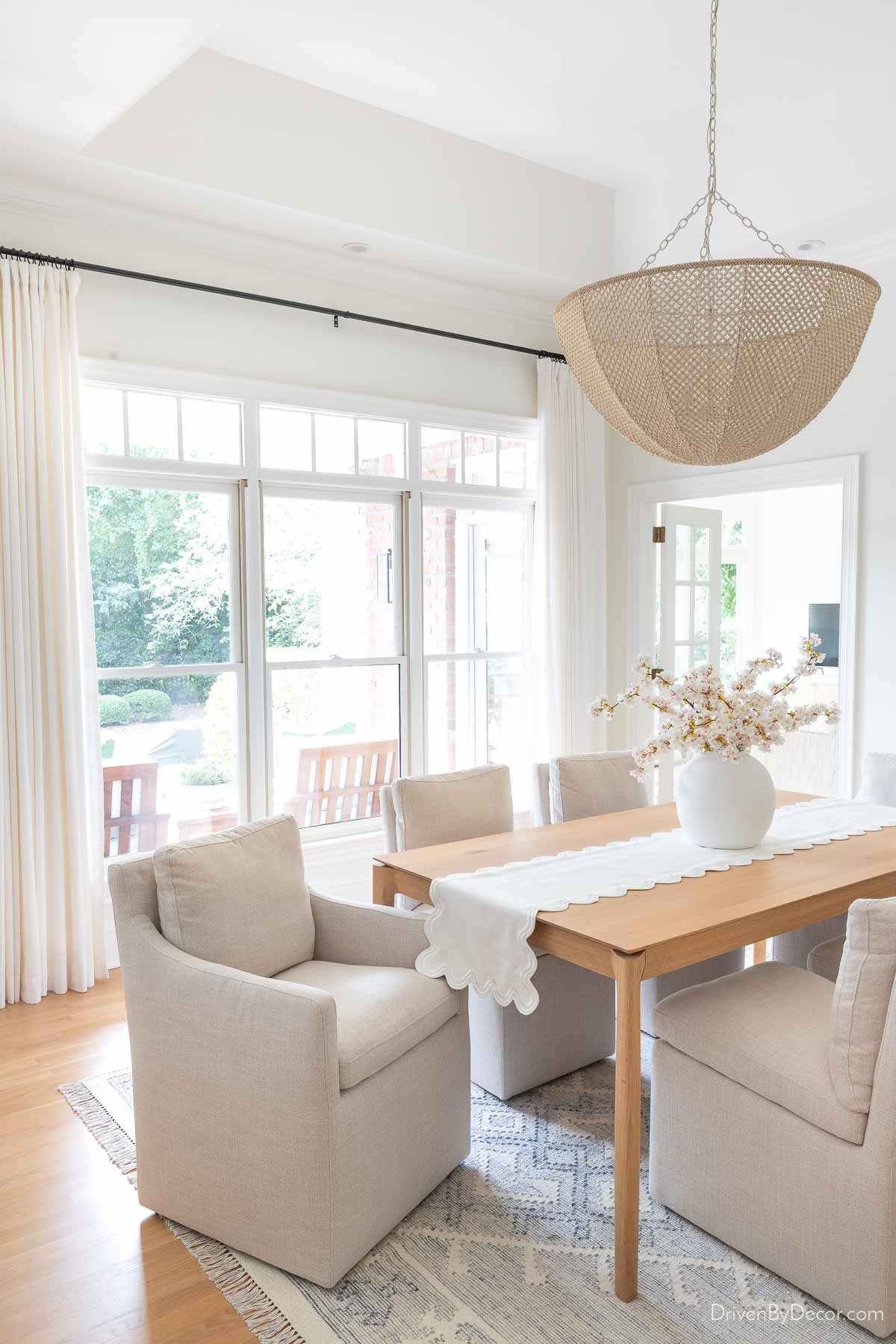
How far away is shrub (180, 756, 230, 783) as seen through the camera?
4.05m

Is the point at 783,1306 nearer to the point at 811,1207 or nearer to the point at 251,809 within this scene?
the point at 811,1207

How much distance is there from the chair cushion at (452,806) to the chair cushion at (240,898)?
0.45 m

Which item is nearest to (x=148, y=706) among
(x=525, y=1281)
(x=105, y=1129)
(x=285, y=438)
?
(x=285, y=438)

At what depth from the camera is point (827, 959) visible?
2662 millimetres

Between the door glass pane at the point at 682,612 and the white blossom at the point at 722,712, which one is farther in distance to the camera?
the door glass pane at the point at 682,612

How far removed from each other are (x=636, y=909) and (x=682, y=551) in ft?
11.1

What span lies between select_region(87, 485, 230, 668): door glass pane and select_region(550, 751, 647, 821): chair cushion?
159cm

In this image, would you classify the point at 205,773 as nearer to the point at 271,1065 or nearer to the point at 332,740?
the point at 332,740

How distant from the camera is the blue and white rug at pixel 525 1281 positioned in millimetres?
1866

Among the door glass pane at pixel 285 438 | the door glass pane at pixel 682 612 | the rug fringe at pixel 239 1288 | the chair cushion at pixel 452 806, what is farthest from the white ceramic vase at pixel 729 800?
the door glass pane at pixel 682 612

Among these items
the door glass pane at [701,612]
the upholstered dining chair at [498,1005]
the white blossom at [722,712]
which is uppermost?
the door glass pane at [701,612]

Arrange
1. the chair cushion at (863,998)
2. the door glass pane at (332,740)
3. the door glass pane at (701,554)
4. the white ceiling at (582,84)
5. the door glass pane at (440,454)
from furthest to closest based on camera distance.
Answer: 1. the door glass pane at (701,554)
2. the door glass pane at (440,454)
3. the door glass pane at (332,740)
4. the white ceiling at (582,84)
5. the chair cushion at (863,998)

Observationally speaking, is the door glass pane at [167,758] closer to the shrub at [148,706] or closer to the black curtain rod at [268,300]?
the shrub at [148,706]

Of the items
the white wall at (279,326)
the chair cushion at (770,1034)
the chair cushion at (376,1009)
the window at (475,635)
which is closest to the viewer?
the chair cushion at (770,1034)
